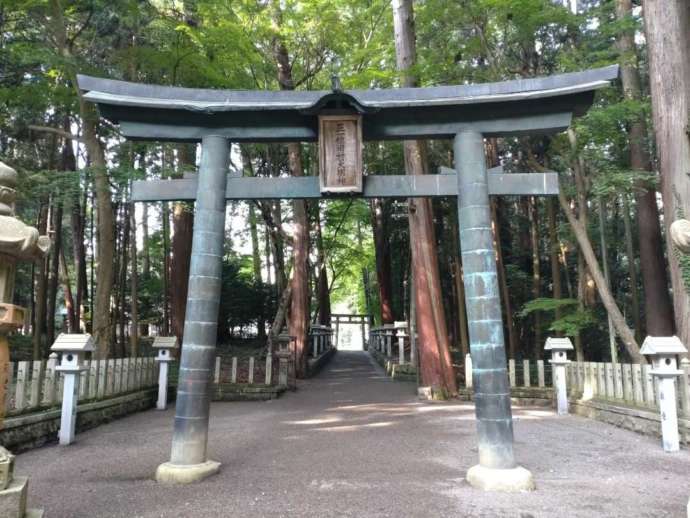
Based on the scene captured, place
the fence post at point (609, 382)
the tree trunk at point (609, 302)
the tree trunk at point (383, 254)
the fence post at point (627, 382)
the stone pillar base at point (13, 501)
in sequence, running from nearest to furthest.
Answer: the stone pillar base at point (13, 501)
the fence post at point (627, 382)
the fence post at point (609, 382)
the tree trunk at point (609, 302)
the tree trunk at point (383, 254)

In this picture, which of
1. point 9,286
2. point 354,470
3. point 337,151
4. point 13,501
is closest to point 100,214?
point 337,151

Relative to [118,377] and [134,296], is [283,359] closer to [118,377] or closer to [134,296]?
[118,377]

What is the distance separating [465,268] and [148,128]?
394 centimetres

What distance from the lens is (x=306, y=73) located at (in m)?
15.1

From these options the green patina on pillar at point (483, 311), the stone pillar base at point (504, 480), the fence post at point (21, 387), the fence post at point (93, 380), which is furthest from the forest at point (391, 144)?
the stone pillar base at point (504, 480)

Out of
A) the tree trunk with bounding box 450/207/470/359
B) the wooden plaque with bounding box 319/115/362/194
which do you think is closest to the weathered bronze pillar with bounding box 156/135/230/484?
the wooden plaque with bounding box 319/115/362/194

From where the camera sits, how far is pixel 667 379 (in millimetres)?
6699

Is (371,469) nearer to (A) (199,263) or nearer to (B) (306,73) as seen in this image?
(A) (199,263)

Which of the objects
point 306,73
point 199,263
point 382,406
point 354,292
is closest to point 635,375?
point 382,406

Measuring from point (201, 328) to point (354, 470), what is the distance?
2315 millimetres

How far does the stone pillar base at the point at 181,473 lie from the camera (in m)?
4.96

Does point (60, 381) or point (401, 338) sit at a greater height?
point (401, 338)

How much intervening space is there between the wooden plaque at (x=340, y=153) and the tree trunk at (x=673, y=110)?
6480 millimetres

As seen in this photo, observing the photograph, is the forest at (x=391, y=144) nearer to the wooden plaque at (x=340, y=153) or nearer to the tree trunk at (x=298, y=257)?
the tree trunk at (x=298, y=257)
